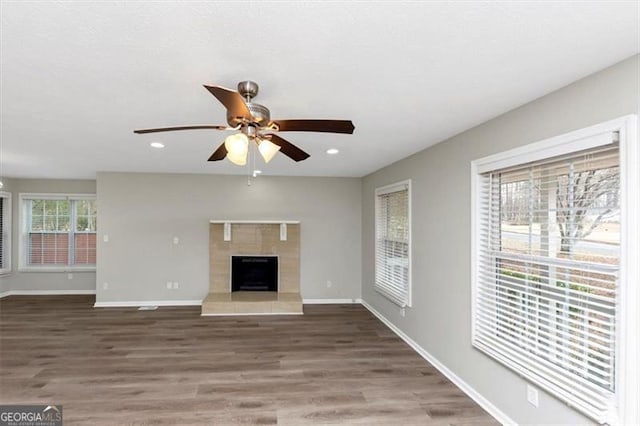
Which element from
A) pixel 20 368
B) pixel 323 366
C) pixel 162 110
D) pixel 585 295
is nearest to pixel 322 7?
pixel 162 110

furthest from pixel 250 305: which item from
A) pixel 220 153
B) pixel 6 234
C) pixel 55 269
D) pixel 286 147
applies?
pixel 6 234

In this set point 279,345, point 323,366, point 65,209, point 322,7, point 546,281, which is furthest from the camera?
point 65,209

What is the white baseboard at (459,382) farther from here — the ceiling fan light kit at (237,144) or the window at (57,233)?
the window at (57,233)

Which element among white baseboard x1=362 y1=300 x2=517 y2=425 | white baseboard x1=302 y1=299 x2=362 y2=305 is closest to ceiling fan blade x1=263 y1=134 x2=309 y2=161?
white baseboard x1=362 y1=300 x2=517 y2=425

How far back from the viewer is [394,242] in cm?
511

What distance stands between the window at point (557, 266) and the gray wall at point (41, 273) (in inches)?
295

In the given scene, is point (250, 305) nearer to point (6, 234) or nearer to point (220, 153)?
point (220, 153)

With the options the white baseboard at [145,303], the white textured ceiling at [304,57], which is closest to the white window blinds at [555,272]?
the white textured ceiling at [304,57]

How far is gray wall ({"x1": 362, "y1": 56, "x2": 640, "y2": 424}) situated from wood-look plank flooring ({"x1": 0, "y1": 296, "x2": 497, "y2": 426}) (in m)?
0.29

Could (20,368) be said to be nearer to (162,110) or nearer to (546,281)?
(162,110)

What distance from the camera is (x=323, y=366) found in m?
3.69

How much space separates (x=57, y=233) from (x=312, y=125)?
297 inches

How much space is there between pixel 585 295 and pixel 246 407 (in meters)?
2.65

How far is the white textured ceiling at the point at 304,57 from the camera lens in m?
1.38
